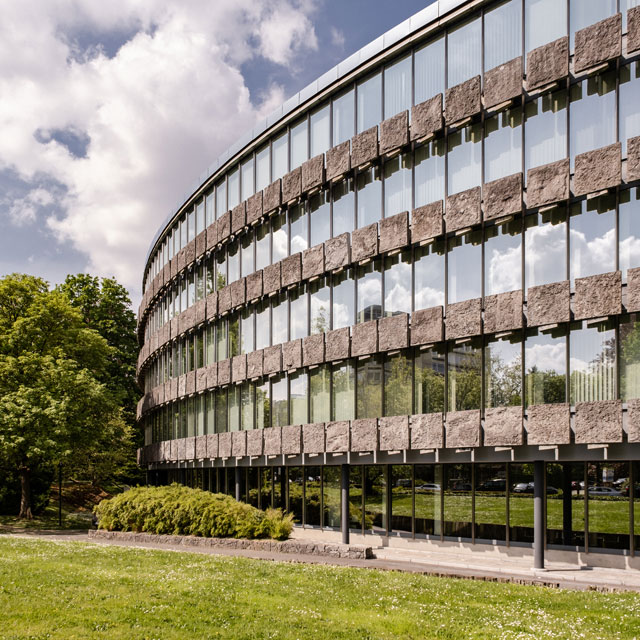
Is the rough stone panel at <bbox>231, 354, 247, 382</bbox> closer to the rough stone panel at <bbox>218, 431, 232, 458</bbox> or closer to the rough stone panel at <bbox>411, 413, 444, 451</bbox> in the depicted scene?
the rough stone panel at <bbox>218, 431, 232, 458</bbox>

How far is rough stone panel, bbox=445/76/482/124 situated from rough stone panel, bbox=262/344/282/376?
12735 mm

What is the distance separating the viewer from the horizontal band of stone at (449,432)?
20.7m

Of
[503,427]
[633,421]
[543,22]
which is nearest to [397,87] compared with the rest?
[543,22]

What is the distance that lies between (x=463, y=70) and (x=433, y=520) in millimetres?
16286

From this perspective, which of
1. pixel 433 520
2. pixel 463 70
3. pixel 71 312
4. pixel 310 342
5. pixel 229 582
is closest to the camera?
pixel 229 582

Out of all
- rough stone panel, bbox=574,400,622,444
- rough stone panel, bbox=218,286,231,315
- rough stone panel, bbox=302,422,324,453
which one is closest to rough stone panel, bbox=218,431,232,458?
rough stone panel, bbox=218,286,231,315

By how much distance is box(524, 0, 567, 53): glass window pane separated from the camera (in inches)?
894

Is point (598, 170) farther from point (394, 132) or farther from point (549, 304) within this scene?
point (394, 132)

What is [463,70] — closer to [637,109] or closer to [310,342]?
[637,109]

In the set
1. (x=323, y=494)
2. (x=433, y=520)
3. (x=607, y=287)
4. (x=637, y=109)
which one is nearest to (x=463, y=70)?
(x=637, y=109)

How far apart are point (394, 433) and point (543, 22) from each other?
1455 centimetres

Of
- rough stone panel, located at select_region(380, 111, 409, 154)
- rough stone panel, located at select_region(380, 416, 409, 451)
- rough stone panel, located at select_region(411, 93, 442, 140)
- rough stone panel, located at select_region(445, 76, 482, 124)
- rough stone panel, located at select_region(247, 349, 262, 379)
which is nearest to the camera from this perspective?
rough stone panel, located at select_region(445, 76, 482, 124)

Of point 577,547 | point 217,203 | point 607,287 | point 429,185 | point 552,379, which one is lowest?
point 577,547

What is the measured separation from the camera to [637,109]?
69.7ft
